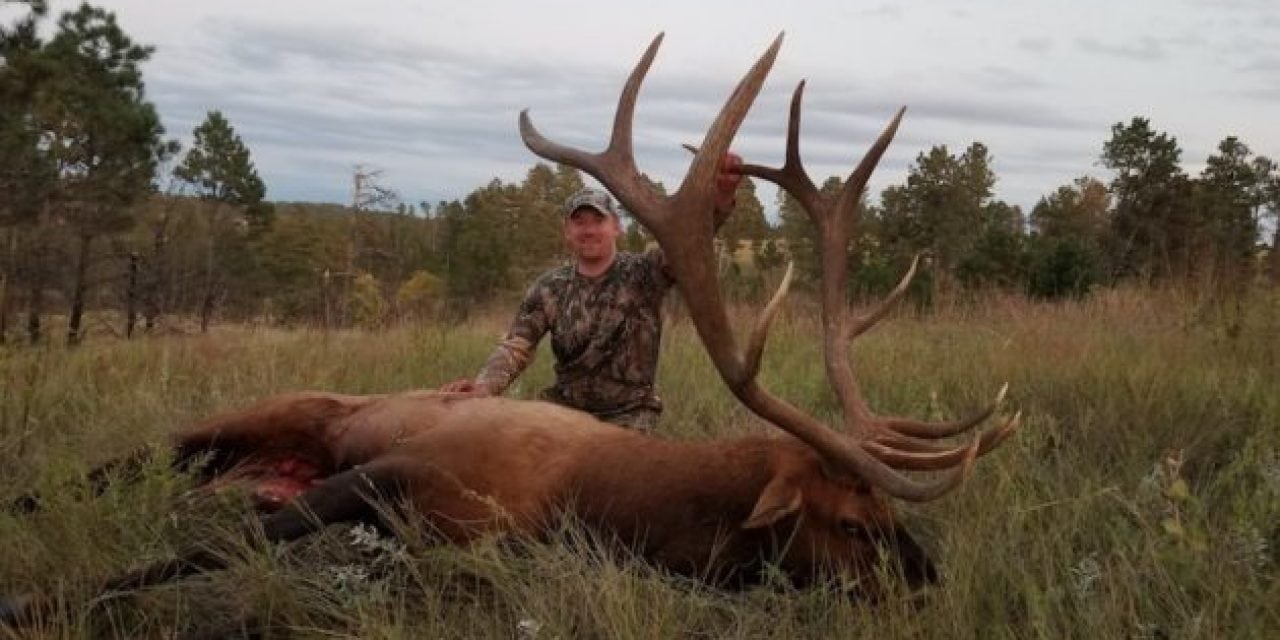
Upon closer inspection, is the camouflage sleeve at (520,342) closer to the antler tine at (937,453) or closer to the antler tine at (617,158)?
the antler tine at (617,158)

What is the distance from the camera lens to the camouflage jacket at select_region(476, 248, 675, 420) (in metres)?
5.16

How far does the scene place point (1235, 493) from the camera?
3.73m

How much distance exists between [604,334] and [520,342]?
40 centimetres

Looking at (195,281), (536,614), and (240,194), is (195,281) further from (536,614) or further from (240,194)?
(536,614)

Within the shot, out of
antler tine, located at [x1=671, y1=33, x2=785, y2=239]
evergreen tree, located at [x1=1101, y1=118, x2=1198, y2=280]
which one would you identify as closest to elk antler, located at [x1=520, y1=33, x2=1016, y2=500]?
antler tine, located at [x1=671, y1=33, x2=785, y2=239]

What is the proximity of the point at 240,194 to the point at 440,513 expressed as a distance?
46696mm

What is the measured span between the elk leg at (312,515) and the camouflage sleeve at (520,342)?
134cm

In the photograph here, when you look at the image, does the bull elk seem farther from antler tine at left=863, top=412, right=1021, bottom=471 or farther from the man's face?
the man's face

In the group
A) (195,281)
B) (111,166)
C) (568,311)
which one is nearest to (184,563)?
(568,311)

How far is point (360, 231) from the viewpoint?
28234 millimetres

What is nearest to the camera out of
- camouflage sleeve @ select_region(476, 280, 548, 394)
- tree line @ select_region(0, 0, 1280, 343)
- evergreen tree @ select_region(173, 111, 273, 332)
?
camouflage sleeve @ select_region(476, 280, 548, 394)

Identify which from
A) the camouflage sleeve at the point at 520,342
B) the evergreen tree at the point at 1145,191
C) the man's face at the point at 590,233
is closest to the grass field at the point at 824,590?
the camouflage sleeve at the point at 520,342

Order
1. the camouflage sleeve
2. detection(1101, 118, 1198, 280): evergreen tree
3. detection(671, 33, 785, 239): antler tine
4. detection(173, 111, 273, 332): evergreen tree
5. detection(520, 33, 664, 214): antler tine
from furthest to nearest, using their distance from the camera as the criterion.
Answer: detection(173, 111, 273, 332): evergreen tree < detection(1101, 118, 1198, 280): evergreen tree < the camouflage sleeve < detection(520, 33, 664, 214): antler tine < detection(671, 33, 785, 239): antler tine

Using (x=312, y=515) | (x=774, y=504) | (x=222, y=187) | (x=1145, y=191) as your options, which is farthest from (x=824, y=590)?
(x=222, y=187)
